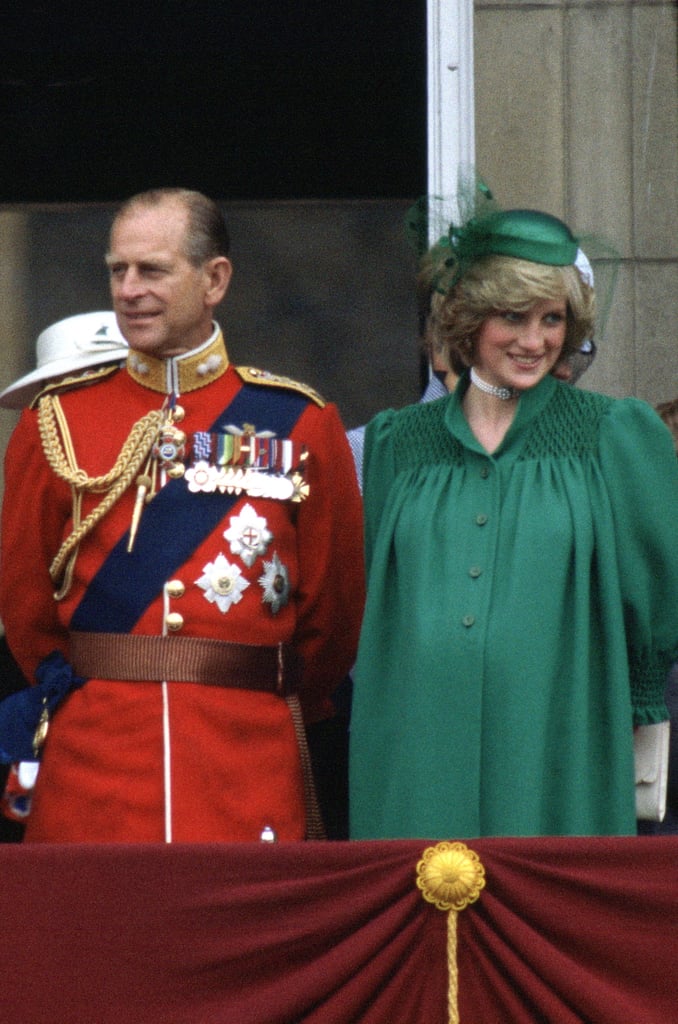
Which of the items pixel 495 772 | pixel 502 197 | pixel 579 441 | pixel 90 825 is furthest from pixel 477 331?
pixel 502 197

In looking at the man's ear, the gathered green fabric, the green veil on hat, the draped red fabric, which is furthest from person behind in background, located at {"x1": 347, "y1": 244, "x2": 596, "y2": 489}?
the draped red fabric

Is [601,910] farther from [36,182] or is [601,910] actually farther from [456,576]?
[36,182]

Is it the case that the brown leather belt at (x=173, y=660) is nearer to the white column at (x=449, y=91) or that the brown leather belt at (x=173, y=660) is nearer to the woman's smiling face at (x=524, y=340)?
the woman's smiling face at (x=524, y=340)

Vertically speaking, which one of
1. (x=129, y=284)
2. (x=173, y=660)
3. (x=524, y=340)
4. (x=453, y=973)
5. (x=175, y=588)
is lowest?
(x=453, y=973)

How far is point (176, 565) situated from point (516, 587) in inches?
23.8

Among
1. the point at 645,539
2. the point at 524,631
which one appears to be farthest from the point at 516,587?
the point at 645,539

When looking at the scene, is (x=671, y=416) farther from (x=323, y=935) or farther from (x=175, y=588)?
(x=323, y=935)

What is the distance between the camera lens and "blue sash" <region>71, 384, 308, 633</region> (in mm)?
3766

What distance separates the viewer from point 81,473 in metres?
3.85

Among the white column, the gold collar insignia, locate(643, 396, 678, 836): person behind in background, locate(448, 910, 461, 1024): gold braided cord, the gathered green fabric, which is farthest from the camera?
the white column

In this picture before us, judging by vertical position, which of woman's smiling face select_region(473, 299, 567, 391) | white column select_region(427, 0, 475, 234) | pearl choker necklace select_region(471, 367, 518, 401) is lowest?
pearl choker necklace select_region(471, 367, 518, 401)

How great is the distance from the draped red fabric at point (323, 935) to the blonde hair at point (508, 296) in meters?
1.08

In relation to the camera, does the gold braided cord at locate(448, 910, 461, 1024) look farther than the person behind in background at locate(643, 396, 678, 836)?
No

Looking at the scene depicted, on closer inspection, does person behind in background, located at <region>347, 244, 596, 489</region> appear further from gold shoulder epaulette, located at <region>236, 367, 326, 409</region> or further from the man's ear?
the man's ear
